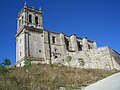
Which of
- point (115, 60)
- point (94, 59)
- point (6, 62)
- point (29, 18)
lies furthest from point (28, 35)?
point (6, 62)

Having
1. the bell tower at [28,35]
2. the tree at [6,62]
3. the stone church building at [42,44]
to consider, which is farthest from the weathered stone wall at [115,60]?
the tree at [6,62]

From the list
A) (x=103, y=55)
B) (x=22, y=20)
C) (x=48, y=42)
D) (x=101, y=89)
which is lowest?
(x=101, y=89)

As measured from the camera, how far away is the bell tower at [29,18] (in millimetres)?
41781

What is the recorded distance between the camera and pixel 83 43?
152ft

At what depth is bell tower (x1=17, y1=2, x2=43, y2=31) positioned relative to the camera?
4178 centimetres

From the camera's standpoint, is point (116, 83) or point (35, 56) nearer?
point (116, 83)

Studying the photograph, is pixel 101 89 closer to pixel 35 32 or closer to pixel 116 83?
pixel 116 83

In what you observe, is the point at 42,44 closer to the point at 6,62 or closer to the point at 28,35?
the point at 28,35

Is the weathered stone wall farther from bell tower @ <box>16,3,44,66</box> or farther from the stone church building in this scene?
bell tower @ <box>16,3,44,66</box>

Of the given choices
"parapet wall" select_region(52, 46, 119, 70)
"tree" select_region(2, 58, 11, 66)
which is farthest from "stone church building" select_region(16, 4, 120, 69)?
"tree" select_region(2, 58, 11, 66)

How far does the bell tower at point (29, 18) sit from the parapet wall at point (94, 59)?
45.7 ft

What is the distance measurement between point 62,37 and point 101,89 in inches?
1486

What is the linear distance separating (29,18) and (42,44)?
7118 millimetres

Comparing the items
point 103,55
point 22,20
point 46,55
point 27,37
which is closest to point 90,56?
point 103,55
